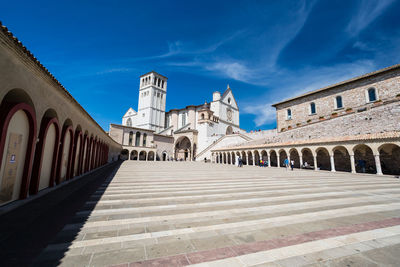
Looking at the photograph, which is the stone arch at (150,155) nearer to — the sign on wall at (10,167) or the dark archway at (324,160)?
the dark archway at (324,160)

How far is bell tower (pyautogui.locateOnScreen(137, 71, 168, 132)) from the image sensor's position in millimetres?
57344

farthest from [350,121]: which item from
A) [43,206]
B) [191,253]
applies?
[43,206]

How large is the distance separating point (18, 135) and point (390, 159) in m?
24.6

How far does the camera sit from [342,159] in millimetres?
18203

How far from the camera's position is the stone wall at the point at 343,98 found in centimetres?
1994

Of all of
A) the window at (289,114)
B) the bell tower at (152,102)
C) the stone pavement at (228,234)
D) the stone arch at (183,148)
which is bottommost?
the stone pavement at (228,234)

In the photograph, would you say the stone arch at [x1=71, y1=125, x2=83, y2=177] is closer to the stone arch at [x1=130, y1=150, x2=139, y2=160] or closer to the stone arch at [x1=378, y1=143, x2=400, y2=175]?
the stone arch at [x1=378, y1=143, x2=400, y2=175]

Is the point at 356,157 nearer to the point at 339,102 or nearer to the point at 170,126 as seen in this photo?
the point at 339,102

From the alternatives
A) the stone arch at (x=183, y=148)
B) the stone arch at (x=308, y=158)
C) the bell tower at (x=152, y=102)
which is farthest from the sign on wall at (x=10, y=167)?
the bell tower at (x=152, y=102)

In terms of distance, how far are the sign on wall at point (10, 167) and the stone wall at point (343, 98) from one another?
92.8 ft

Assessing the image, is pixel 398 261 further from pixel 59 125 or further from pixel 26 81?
pixel 59 125

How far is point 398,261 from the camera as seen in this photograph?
2377 mm

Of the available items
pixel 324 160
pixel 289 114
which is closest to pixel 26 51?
pixel 324 160

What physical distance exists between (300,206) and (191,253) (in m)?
4.01
